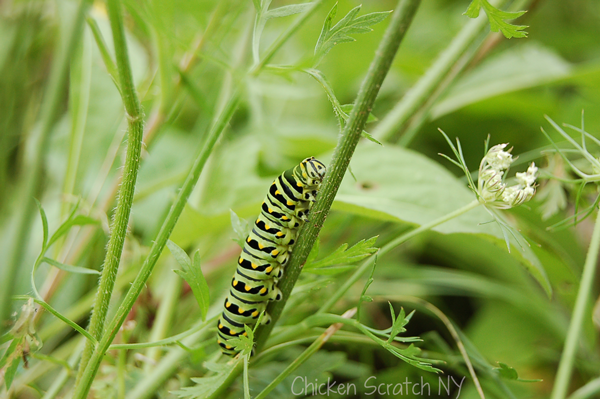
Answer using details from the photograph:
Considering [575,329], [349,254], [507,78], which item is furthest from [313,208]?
[507,78]

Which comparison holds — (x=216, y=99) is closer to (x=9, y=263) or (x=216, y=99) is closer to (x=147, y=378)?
(x=147, y=378)

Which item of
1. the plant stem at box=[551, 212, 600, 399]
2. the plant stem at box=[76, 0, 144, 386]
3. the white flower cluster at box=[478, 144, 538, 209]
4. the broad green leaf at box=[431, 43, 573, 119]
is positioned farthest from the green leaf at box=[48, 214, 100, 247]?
the broad green leaf at box=[431, 43, 573, 119]

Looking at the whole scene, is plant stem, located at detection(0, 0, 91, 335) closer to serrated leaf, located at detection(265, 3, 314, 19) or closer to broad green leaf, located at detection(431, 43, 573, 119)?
serrated leaf, located at detection(265, 3, 314, 19)

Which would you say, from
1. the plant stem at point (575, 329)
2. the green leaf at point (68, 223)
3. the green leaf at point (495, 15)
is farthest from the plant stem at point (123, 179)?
the plant stem at point (575, 329)

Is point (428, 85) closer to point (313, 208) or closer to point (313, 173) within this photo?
point (313, 173)

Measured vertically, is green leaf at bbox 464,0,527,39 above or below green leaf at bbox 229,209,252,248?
above

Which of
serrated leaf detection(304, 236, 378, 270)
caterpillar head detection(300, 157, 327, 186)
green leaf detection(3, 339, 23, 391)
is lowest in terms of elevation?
green leaf detection(3, 339, 23, 391)
